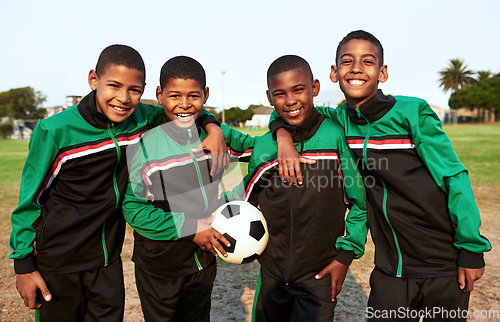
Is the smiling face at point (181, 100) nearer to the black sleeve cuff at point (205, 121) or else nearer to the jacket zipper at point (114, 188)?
the black sleeve cuff at point (205, 121)

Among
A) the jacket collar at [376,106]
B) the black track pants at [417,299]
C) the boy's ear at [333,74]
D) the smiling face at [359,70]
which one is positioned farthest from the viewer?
the boy's ear at [333,74]

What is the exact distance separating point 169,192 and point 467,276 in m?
2.00

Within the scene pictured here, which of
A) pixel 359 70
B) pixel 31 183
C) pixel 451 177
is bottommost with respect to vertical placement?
pixel 31 183

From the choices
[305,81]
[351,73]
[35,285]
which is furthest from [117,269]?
[351,73]

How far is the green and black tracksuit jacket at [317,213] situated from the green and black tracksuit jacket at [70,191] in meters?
1.17

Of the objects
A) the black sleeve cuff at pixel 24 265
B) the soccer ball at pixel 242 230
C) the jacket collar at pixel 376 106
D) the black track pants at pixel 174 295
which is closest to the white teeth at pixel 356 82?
the jacket collar at pixel 376 106

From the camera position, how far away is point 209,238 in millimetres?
2467

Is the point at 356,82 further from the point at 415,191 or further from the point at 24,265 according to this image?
the point at 24,265

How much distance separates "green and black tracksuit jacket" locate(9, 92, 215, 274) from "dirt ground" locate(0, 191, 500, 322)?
1.38m

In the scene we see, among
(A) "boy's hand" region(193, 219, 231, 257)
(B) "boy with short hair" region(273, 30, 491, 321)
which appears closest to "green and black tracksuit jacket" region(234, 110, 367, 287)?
(B) "boy with short hair" region(273, 30, 491, 321)

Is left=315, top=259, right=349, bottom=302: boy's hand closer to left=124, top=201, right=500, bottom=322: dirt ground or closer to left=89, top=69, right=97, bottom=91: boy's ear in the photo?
left=124, top=201, right=500, bottom=322: dirt ground

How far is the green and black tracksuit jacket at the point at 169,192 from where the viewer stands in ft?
8.39

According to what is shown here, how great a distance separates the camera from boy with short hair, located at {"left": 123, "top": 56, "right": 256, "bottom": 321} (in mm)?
2586

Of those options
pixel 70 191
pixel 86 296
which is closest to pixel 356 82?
pixel 70 191
